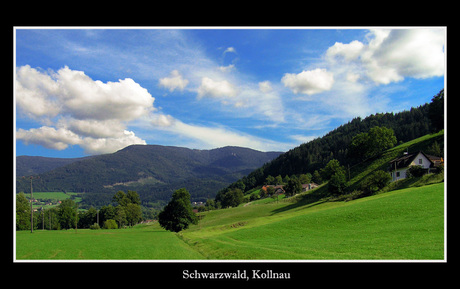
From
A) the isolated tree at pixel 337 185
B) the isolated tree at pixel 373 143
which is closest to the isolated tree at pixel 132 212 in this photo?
the isolated tree at pixel 337 185

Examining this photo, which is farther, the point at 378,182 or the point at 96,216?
the point at 96,216

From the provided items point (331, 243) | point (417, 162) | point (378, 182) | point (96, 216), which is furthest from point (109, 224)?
point (417, 162)

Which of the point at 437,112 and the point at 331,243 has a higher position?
the point at 437,112

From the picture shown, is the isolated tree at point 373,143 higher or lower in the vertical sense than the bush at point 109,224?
higher

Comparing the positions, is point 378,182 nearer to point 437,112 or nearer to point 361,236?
point 437,112

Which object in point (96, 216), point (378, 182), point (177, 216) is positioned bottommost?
point (96, 216)

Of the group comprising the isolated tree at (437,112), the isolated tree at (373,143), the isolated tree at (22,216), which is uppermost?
the isolated tree at (437,112)

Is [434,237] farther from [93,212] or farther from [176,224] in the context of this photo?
[93,212]

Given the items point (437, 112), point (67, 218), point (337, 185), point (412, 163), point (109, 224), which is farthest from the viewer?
point (67, 218)

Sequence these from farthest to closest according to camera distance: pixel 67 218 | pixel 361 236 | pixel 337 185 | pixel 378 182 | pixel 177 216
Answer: pixel 67 218
pixel 337 185
pixel 177 216
pixel 378 182
pixel 361 236

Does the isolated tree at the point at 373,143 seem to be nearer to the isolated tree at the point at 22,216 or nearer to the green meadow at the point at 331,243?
the green meadow at the point at 331,243

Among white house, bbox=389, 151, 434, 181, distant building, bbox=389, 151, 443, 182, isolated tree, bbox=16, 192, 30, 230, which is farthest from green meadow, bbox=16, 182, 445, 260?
isolated tree, bbox=16, 192, 30, 230

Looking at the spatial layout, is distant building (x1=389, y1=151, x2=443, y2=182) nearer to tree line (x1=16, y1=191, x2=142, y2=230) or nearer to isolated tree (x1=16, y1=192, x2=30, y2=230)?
tree line (x1=16, y1=191, x2=142, y2=230)
